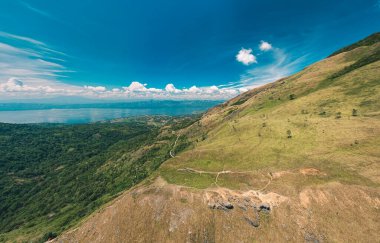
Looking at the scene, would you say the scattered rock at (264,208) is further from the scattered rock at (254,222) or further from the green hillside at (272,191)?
the scattered rock at (254,222)

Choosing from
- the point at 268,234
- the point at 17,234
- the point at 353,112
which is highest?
the point at 353,112

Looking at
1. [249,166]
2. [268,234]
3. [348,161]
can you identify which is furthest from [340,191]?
[249,166]

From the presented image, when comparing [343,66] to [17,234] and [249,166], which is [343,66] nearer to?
[249,166]

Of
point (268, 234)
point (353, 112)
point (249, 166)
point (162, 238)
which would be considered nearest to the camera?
point (268, 234)

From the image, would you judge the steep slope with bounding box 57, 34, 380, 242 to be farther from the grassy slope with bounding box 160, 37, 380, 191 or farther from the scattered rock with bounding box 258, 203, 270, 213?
the grassy slope with bounding box 160, 37, 380, 191

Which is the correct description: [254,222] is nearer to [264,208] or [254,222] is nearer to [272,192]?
[264,208]

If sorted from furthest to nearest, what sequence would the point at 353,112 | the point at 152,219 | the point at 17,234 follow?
the point at 17,234 → the point at 353,112 → the point at 152,219

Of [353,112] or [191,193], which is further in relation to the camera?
[353,112]

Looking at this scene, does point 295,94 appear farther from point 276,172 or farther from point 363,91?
point 276,172

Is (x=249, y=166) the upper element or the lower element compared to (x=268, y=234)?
upper
